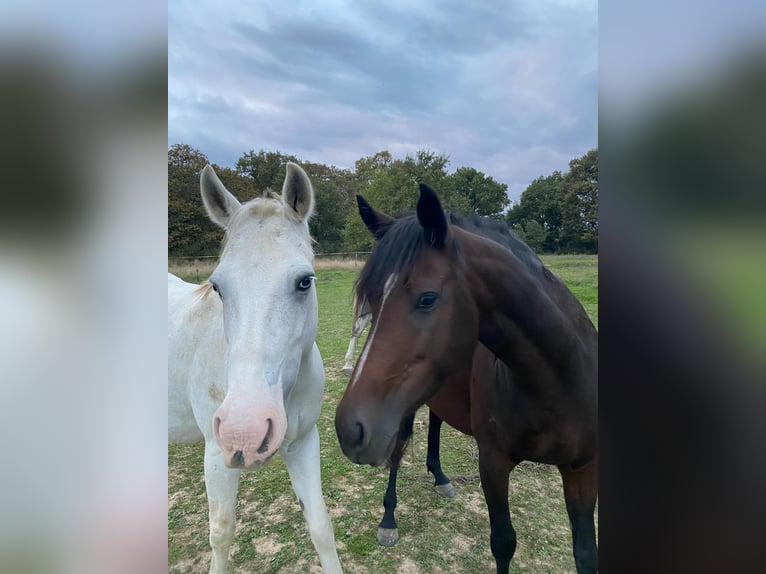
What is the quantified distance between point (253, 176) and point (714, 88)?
4.50 meters

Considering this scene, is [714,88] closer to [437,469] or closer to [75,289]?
[75,289]

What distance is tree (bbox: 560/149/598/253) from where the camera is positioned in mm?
712

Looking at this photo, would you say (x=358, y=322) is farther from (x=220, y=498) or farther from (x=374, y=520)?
(x=220, y=498)

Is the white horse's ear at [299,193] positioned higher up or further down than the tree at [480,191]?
further down

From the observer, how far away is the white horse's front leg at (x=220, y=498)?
155 centimetres

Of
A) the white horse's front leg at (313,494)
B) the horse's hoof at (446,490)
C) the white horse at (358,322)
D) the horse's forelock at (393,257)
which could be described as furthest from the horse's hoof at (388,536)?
the horse's forelock at (393,257)

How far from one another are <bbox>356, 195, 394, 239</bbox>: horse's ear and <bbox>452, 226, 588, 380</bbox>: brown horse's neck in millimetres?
350

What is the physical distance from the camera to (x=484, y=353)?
1852 mm

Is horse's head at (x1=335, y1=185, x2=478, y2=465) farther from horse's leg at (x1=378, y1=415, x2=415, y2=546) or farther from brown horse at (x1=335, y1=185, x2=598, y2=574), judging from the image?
horse's leg at (x1=378, y1=415, x2=415, y2=546)

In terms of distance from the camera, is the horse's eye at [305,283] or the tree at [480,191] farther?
the tree at [480,191]

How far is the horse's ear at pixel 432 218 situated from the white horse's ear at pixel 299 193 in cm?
46

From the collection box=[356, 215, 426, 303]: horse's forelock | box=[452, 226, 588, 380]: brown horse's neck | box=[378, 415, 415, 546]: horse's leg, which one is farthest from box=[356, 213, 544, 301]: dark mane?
box=[378, 415, 415, 546]: horse's leg

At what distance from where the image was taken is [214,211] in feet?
4.54

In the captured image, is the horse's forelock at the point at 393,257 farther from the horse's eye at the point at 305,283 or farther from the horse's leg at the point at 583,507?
the horse's leg at the point at 583,507
